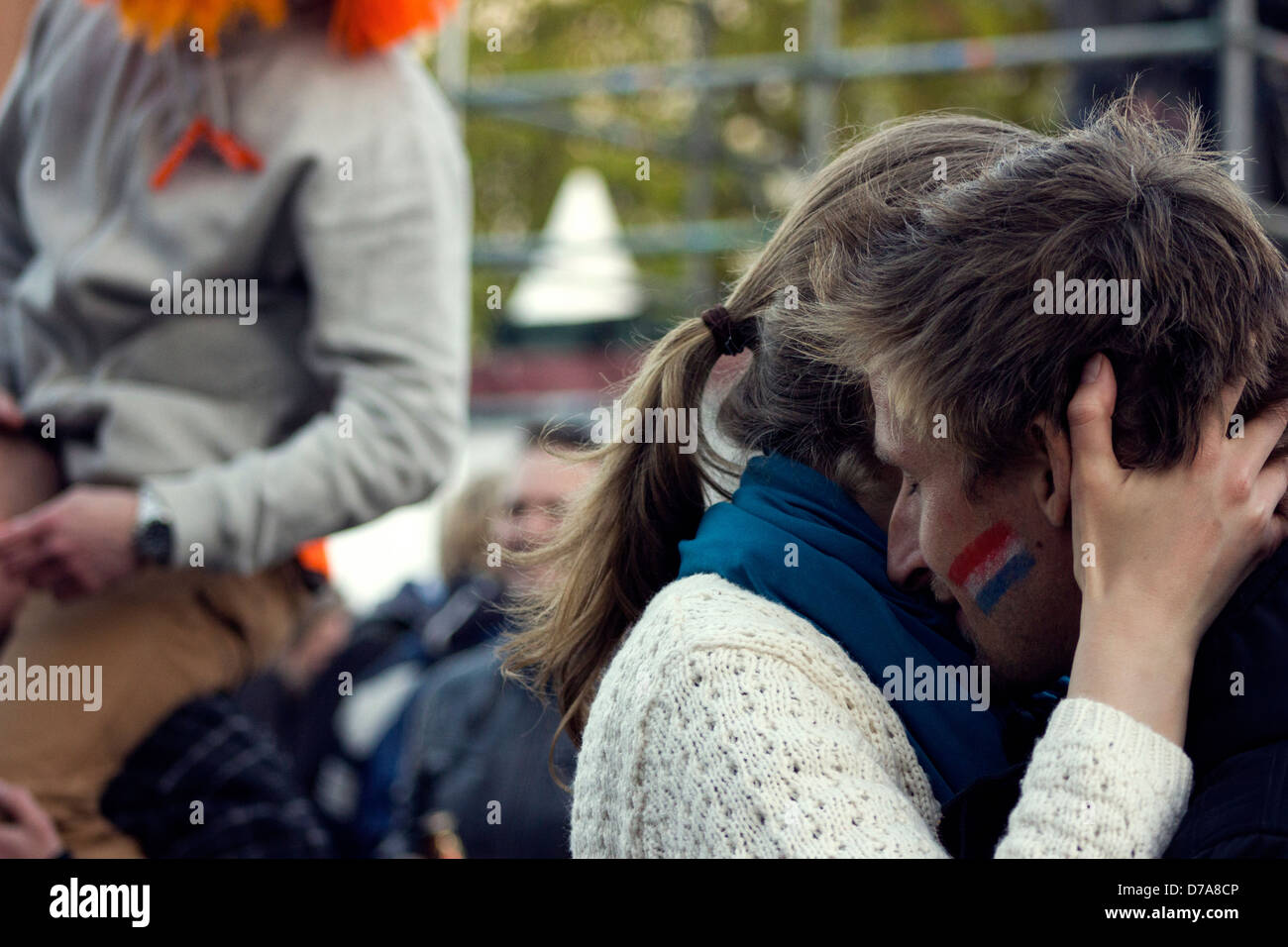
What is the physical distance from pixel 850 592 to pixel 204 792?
4.15 ft

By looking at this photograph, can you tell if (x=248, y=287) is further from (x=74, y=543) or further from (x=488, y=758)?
(x=488, y=758)

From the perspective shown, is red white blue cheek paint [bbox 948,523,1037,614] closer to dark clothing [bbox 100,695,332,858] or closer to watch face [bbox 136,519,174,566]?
watch face [bbox 136,519,174,566]

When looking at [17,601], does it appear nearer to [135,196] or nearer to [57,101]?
[135,196]

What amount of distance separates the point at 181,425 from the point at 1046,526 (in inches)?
55.1

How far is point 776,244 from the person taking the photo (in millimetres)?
1721

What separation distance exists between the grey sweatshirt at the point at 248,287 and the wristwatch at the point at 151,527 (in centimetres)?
2

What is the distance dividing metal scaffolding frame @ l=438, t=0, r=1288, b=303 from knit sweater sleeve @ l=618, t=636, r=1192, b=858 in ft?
5.46

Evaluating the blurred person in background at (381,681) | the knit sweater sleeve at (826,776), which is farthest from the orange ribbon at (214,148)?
the blurred person in background at (381,681)

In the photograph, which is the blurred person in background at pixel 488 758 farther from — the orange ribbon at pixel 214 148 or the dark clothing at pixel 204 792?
the orange ribbon at pixel 214 148

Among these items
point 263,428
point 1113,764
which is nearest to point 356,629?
point 263,428

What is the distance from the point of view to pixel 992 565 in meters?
1.46

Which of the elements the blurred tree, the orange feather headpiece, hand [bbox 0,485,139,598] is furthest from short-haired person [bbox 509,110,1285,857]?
the blurred tree

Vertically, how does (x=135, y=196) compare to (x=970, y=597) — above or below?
above

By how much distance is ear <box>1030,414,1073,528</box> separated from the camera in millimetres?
1399
